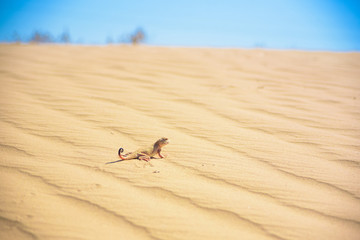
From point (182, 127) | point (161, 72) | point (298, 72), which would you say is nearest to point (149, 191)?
point (182, 127)

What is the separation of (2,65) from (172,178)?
4991 mm

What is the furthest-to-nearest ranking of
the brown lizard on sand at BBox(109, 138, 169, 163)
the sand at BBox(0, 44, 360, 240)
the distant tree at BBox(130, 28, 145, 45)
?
the distant tree at BBox(130, 28, 145, 45), the brown lizard on sand at BBox(109, 138, 169, 163), the sand at BBox(0, 44, 360, 240)

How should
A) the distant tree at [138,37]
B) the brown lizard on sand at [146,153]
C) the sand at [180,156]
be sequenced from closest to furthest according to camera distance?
1. the sand at [180,156]
2. the brown lizard on sand at [146,153]
3. the distant tree at [138,37]

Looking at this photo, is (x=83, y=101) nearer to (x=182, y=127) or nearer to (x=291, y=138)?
(x=182, y=127)

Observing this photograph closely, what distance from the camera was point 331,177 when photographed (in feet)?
6.57

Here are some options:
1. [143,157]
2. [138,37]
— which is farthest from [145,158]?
[138,37]

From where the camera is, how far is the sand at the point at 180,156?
151 cm

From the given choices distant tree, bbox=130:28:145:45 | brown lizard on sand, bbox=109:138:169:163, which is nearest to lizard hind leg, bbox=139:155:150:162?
brown lizard on sand, bbox=109:138:169:163

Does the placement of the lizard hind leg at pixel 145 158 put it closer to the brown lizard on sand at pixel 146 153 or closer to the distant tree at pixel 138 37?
the brown lizard on sand at pixel 146 153

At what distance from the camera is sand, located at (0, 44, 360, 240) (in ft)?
4.95

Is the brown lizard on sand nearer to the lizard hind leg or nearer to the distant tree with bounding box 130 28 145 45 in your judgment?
the lizard hind leg

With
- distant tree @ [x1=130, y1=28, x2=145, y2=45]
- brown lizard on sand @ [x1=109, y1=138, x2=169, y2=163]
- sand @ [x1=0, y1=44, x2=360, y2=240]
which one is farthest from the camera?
distant tree @ [x1=130, y1=28, x2=145, y2=45]

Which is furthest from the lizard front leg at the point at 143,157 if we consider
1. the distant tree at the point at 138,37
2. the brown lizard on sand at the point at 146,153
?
the distant tree at the point at 138,37

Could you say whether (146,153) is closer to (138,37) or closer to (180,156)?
(180,156)
